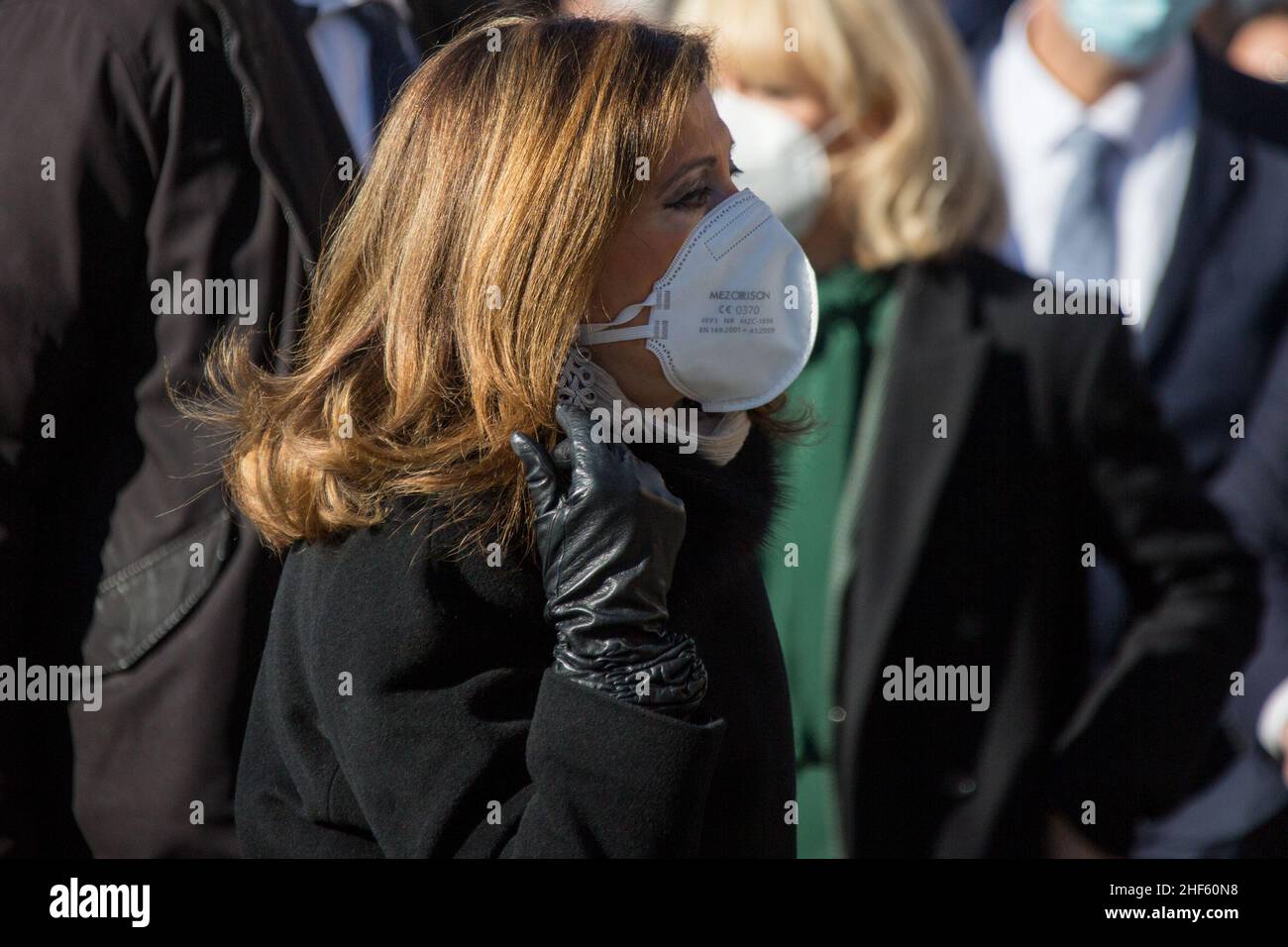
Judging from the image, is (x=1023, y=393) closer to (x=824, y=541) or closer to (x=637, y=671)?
(x=824, y=541)

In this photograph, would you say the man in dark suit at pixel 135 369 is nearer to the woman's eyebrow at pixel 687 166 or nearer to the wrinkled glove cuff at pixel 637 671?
the woman's eyebrow at pixel 687 166

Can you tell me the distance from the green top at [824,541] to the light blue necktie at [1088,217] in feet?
1.37

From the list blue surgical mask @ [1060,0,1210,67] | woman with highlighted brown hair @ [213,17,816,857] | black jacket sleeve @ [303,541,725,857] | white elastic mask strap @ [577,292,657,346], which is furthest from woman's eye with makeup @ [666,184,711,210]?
blue surgical mask @ [1060,0,1210,67]

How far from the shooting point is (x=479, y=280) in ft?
5.48

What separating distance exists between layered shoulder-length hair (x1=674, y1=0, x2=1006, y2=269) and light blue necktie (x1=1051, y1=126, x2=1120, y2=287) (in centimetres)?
15

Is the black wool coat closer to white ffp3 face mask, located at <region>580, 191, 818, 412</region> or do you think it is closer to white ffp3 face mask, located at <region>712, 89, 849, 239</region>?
white ffp3 face mask, located at <region>580, 191, 818, 412</region>

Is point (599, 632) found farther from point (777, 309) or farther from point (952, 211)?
point (952, 211)

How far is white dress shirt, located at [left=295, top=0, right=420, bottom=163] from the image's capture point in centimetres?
256

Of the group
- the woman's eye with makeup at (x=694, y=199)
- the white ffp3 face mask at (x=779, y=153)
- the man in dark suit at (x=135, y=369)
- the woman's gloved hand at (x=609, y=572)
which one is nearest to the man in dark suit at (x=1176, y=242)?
the white ffp3 face mask at (x=779, y=153)

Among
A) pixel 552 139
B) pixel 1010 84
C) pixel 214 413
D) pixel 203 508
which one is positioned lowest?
pixel 203 508

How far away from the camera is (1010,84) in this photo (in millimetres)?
3006

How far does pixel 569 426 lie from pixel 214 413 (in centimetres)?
73

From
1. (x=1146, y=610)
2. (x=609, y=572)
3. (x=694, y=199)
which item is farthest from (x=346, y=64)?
(x=1146, y=610)
